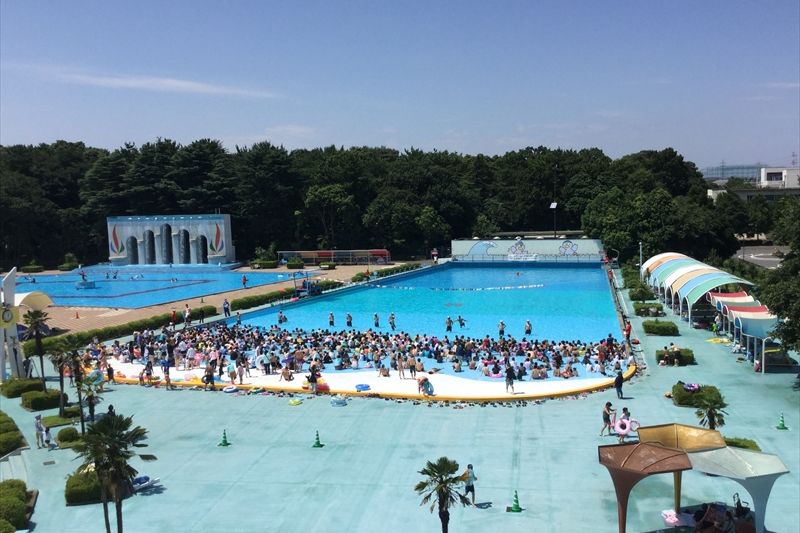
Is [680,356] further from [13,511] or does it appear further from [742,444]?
[13,511]

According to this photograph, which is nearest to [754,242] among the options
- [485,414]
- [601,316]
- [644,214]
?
[644,214]

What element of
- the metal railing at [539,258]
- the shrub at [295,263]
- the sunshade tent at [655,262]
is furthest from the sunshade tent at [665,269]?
the shrub at [295,263]

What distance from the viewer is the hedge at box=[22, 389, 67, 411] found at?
21328mm

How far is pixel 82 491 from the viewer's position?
1451 centimetres

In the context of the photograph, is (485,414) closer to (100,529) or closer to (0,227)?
(100,529)

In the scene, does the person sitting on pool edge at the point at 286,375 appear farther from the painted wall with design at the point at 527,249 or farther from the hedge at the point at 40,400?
the painted wall with design at the point at 527,249

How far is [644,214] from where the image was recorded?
52.8m

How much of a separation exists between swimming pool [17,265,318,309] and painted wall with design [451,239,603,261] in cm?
1494

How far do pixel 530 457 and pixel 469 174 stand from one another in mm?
62548

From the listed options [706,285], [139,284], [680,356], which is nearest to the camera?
[680,356]

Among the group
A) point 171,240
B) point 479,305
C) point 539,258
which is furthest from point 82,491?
point 171,240

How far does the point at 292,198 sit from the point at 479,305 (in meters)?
32.9

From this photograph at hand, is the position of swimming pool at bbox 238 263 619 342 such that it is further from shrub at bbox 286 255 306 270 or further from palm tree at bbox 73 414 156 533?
palm tree at bbox 73 414 156 533

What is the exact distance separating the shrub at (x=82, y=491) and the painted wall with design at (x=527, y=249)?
152 ft
